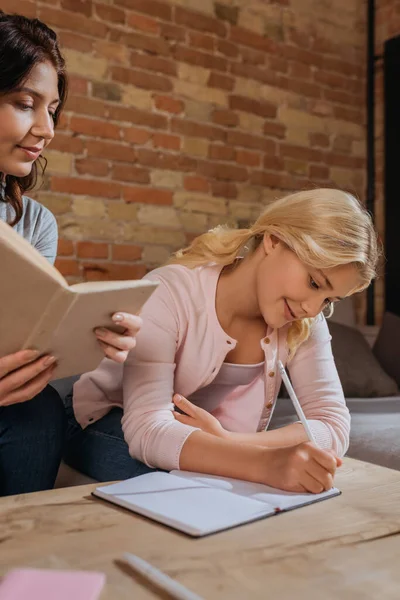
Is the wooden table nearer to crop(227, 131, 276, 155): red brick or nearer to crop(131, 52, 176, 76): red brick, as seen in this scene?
crop(131, 52, 176, 76): red brick

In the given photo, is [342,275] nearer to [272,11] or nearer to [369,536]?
[369,536]

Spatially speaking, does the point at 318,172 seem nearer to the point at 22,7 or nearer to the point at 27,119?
the point at 22,7

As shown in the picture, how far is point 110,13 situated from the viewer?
8.35 ft

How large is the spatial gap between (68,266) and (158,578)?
6.44 feet

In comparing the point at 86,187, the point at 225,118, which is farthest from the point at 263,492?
the point at 225,118

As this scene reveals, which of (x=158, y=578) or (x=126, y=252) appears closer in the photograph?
(x=158, y=578)

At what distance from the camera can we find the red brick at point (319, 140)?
10.6 ft

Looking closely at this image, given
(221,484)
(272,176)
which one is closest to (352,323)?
(272,176)

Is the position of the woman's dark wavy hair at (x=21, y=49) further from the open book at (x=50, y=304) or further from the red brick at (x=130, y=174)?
the red brick at (x=130, y=174)

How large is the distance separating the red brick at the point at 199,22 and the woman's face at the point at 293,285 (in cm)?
183

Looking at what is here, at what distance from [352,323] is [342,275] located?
1759mm

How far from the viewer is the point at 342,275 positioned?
3.99 feet

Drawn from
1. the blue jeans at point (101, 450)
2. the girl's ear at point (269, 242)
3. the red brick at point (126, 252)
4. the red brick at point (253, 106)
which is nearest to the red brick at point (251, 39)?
the red brick at point (253, 106)

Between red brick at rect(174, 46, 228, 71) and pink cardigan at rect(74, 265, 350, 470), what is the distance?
1.67 metres
